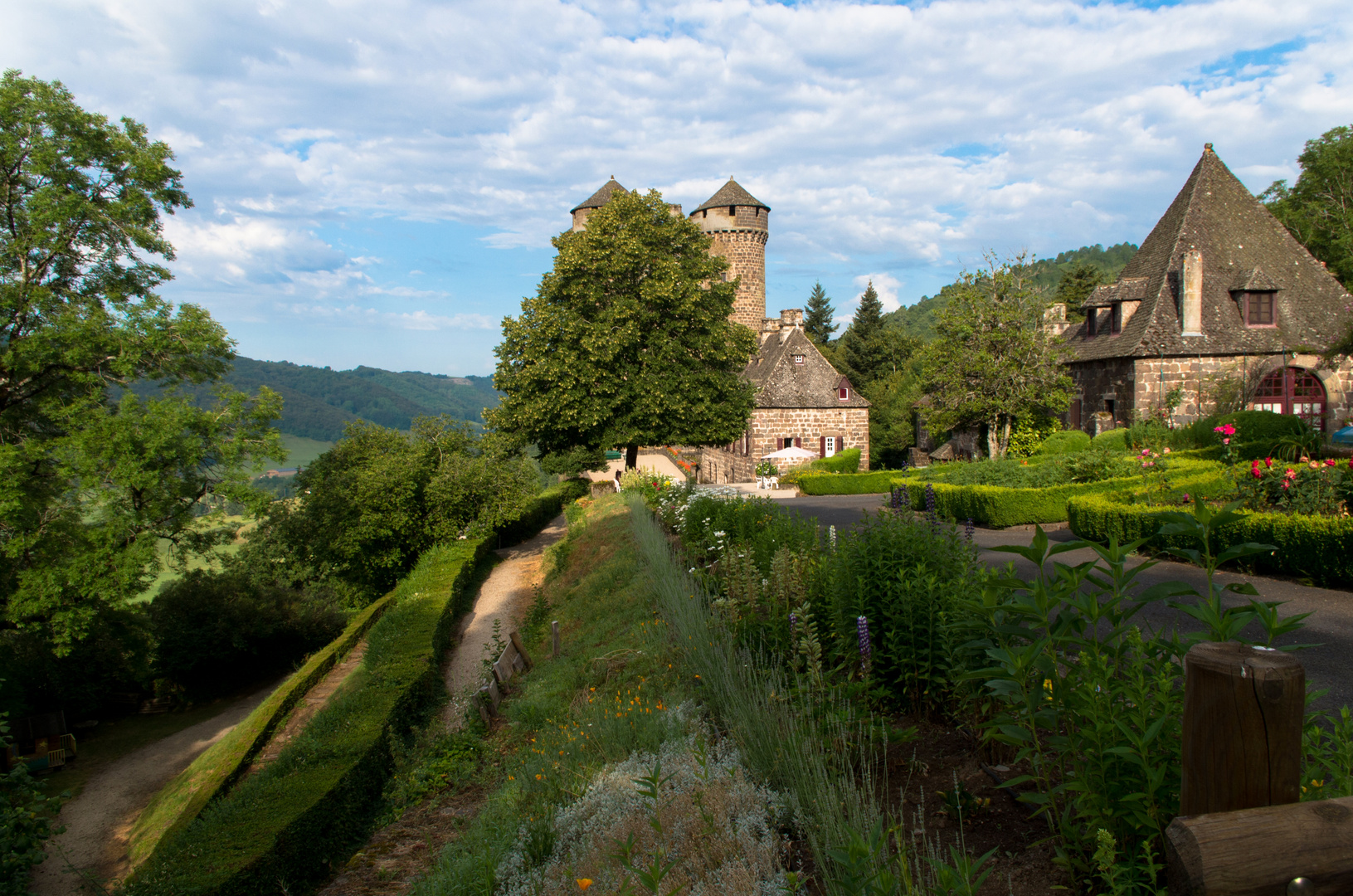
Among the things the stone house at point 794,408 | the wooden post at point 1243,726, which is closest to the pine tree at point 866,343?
the stone house at point 794,408

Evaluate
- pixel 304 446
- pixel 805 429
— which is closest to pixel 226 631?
pixel 805 429

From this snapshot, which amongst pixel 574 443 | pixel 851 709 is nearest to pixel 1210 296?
pixel 574 443

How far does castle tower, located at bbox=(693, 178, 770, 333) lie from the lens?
48.7 meters

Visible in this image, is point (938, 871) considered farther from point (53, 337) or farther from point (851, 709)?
point (53, 337)

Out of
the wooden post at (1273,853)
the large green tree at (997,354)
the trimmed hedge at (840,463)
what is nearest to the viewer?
the wooden post at (1273,853)

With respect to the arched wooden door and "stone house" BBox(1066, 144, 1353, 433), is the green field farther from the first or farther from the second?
the arched wooden door

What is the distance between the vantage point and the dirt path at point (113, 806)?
11758mm

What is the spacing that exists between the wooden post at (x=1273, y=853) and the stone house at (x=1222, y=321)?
24.6 m

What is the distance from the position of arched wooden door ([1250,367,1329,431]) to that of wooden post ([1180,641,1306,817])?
1021 inches

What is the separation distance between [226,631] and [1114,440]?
26.3 metres

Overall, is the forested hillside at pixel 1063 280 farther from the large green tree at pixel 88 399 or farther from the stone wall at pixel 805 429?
the large green tree at pixel 88 399

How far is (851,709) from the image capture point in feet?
13.5

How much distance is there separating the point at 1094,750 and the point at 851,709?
1.68m

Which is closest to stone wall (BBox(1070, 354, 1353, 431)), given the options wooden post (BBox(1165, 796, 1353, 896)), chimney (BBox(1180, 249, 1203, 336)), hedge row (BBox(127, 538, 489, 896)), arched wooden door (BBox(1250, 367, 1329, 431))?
arched wooden door (BBox(1250, 367, 1329, 431))
